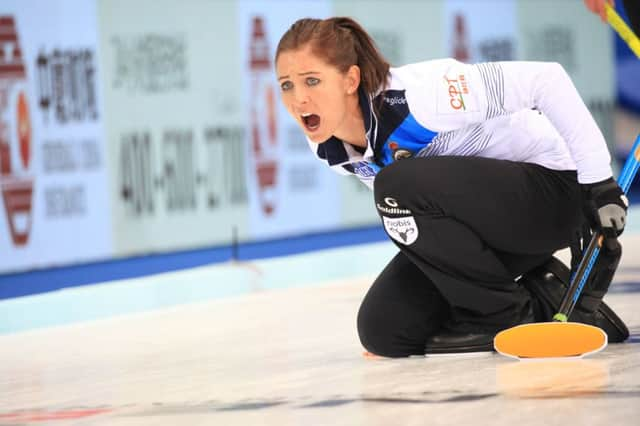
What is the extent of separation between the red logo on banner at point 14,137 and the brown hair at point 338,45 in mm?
1924

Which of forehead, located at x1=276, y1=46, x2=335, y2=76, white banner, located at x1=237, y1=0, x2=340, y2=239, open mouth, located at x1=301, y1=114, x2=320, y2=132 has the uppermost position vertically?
forehead, located at x1=276, y1=46, x2=335, y2=76

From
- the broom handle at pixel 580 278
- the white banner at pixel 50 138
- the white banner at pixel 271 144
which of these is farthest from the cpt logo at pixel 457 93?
the white banner at pixel 271 144

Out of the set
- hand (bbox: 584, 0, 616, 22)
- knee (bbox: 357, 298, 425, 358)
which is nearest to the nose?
knee (bbox: 357, 298, 425, 358)

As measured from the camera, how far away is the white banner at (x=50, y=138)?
4285mm

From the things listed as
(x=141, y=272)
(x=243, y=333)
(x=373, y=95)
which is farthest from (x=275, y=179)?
(x=373, y=95)

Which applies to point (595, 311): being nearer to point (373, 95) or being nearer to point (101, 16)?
point (373, 95)

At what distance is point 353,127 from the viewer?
2615 mm

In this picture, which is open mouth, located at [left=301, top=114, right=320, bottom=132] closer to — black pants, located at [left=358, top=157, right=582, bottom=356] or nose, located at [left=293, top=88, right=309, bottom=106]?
nose, located at [left=293, top=88, right=309, bottom=106]

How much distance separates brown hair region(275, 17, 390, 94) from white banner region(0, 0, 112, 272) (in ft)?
6.39

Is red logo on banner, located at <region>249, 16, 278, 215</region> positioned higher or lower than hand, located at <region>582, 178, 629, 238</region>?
lower

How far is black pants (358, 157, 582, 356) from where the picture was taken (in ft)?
8.35

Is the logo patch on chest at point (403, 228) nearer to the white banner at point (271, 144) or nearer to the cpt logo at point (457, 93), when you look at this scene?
the cpt logo at point (457, 93)

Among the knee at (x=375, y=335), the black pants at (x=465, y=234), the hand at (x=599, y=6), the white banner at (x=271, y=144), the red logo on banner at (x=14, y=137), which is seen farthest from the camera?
the white banner at (x=271, y=144)

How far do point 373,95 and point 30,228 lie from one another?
2.12 meters
